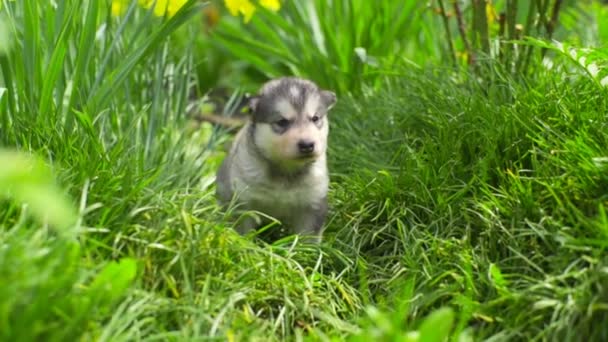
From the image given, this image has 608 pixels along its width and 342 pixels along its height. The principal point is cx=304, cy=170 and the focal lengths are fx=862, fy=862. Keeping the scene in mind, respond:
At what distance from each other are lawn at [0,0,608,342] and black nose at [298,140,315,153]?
400 mm

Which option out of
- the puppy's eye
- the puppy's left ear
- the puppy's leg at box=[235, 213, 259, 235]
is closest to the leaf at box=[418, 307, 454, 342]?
the puppy's leg at box=[235, 213, 259, 235]

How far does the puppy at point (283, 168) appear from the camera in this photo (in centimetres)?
405

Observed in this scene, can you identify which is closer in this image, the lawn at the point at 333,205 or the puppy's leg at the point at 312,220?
the lawn at the point at 333,205

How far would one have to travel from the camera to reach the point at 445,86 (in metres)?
4.66

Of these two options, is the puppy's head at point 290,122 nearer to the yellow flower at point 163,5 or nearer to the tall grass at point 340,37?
the yellow flower at point 163,5

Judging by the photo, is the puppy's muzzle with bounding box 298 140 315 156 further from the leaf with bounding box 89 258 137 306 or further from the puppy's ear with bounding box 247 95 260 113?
the leaf with bounding box 89 258 137 306

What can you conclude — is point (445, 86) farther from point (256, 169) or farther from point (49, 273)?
point (49, 273)

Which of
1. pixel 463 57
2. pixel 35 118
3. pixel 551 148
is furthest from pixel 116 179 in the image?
pixel 463 57

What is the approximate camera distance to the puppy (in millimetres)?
4047

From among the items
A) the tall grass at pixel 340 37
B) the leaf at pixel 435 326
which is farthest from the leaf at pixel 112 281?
the tall grass at pixel 340 37

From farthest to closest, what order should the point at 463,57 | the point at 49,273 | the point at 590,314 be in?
the point at 463,57, the point at 590,314, the point at 49,273

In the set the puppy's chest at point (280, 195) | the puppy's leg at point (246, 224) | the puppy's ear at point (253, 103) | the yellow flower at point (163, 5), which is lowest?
the puppy's leg at point (246, 224)

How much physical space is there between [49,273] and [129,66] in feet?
5.17

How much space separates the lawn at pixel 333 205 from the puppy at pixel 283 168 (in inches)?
6.5
